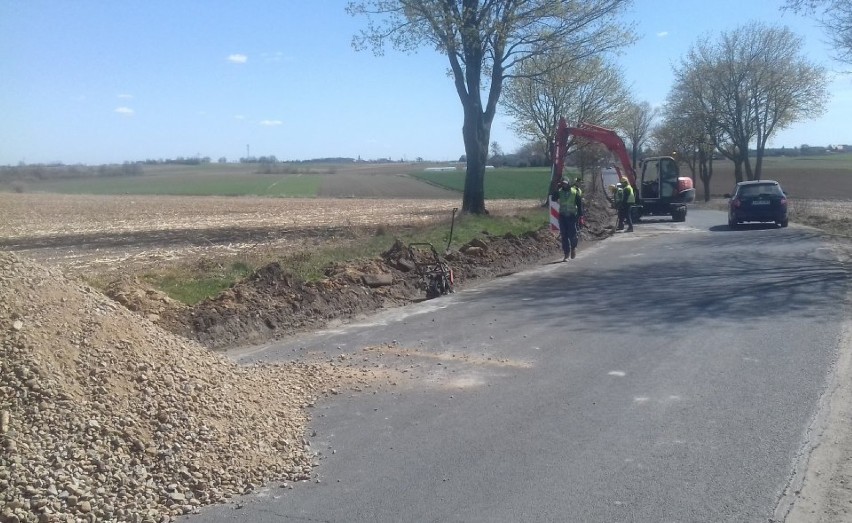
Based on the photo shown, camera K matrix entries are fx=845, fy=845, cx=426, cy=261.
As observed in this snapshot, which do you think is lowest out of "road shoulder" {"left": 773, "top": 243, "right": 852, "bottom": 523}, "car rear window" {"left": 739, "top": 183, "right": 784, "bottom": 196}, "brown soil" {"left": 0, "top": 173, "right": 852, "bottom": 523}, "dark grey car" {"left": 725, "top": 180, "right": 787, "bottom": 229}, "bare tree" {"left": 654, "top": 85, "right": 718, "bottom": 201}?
"road shoulder" {"left": 773, "top": 243, "right": 852, "bottom": 523}

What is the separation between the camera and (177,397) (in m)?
6.09

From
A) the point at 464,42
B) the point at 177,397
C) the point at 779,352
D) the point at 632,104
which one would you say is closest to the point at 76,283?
the point at 177,397

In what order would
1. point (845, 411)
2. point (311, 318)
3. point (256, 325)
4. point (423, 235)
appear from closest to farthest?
point (845, 411)
point (256, 325)
point (311, 318)
point (423, 235)

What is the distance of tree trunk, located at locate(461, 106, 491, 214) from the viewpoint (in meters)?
28.6

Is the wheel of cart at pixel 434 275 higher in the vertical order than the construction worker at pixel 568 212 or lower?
lower

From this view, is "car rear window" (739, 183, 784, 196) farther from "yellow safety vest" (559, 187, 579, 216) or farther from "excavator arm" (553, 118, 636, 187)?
"yellow safety vest" (559, 187, 579, 216)

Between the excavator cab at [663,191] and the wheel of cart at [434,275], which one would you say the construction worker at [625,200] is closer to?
the excavator cab at [663,191]

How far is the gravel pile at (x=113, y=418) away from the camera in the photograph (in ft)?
16.3

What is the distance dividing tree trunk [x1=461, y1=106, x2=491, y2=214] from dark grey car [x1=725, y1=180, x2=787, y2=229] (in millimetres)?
8610

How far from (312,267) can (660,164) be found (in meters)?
22.0

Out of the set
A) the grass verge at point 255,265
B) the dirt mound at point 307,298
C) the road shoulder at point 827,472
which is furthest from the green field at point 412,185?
the road shoulder at point 827,472

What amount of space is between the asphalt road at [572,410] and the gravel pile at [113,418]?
0.90 ft

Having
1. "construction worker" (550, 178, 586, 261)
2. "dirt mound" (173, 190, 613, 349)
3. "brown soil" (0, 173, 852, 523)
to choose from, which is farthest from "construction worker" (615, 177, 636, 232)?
"brown soil" (0, 173, 852, 523)

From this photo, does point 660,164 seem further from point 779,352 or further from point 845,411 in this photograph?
point 845,411
